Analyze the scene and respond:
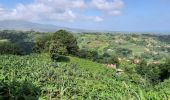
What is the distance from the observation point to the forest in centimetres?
1291

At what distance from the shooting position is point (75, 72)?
32344 mm

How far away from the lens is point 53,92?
46.3ft

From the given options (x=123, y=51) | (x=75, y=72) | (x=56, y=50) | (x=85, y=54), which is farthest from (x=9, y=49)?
(x=123, y=51)

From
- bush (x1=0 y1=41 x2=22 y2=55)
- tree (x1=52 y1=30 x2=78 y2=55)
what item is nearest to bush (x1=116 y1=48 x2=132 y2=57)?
tree (x1=52 y1=30 x2=78 y2=55)

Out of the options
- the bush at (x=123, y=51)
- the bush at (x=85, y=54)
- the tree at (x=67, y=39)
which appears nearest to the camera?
the tree at (x=67, y=39)

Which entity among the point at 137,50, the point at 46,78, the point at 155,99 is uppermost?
the point at 155,99

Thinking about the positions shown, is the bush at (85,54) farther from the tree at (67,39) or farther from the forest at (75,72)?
the tree at (67,39)

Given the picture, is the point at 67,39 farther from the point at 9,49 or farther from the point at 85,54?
the point at 85,54

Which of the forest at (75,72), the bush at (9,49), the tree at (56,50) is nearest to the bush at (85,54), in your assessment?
the forest at (75,72)

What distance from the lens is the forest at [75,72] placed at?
12906 mm

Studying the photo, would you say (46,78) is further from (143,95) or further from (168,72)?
(168,72)

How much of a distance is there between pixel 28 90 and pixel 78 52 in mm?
78946

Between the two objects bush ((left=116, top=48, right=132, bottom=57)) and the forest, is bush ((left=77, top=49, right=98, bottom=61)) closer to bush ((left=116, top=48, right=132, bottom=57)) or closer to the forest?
the forest

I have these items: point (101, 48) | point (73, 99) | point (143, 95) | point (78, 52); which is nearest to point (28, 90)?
point (73, 99)
